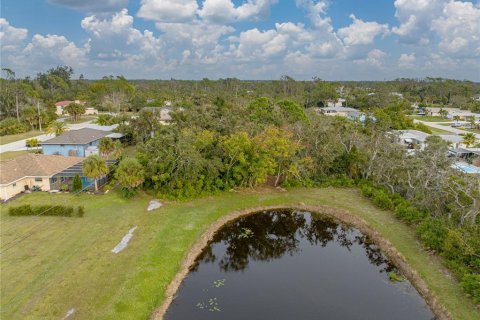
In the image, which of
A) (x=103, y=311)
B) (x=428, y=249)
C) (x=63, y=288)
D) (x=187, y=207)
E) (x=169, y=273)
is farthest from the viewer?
(x=187, y=207)

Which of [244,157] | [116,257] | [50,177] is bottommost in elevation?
[116,257]

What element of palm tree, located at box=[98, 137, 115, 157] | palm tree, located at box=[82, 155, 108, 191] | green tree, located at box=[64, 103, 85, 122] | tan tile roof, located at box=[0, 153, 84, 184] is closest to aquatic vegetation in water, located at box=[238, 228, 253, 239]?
palm tree, located at box=[82, 155, 108, 191]

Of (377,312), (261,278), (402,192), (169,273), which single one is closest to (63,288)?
(169,273)

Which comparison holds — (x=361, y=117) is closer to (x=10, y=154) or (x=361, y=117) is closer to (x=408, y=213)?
(x=408, y=213)

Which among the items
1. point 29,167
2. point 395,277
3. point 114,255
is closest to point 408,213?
point 395,277

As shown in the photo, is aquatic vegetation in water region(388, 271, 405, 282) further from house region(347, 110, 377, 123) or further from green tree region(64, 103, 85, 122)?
green tree region(64, 103, 85, 122)

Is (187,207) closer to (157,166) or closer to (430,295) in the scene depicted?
(157,166)

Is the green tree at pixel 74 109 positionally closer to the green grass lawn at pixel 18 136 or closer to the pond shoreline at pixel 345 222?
the green grass lawn at pixel 18 136
